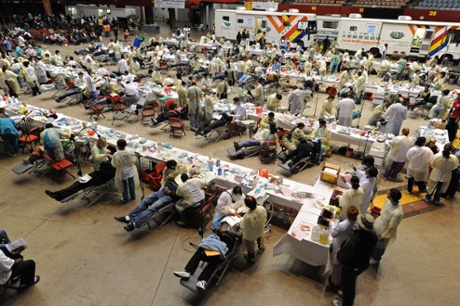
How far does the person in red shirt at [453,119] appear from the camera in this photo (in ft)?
35.3

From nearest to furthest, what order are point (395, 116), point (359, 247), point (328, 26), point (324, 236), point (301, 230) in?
point (359, 247)
point (324, 236)
point (301, 230)
point (395, 116)
point (328, 26)

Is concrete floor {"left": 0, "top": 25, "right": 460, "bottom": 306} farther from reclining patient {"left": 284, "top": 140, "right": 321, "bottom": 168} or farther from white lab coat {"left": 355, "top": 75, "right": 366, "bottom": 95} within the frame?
white lab coat {"left": 355, "top": 75, "right": 366, "bottom": 95}

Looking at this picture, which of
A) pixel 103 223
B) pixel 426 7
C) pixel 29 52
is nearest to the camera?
pixel 103 223

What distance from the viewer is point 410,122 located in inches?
532

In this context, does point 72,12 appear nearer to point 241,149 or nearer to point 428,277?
point 241,149

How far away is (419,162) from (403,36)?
17.8 meters

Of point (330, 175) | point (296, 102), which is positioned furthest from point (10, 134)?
point (296, 102)

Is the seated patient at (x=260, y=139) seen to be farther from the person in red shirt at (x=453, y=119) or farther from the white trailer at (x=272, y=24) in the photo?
the white trailer at (x=272, y=24)

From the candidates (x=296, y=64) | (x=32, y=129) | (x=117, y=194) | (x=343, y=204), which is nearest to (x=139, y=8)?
(x=296, y=64)

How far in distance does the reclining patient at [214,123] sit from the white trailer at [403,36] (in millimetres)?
17028

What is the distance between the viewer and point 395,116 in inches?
422

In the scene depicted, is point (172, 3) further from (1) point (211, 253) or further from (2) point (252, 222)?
(1) point (211, 253)

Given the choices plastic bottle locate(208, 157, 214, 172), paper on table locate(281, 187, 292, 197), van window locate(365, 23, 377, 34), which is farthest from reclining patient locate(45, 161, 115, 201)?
van window locate(365, 23, 377, 34)

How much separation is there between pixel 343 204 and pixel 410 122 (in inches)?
366
